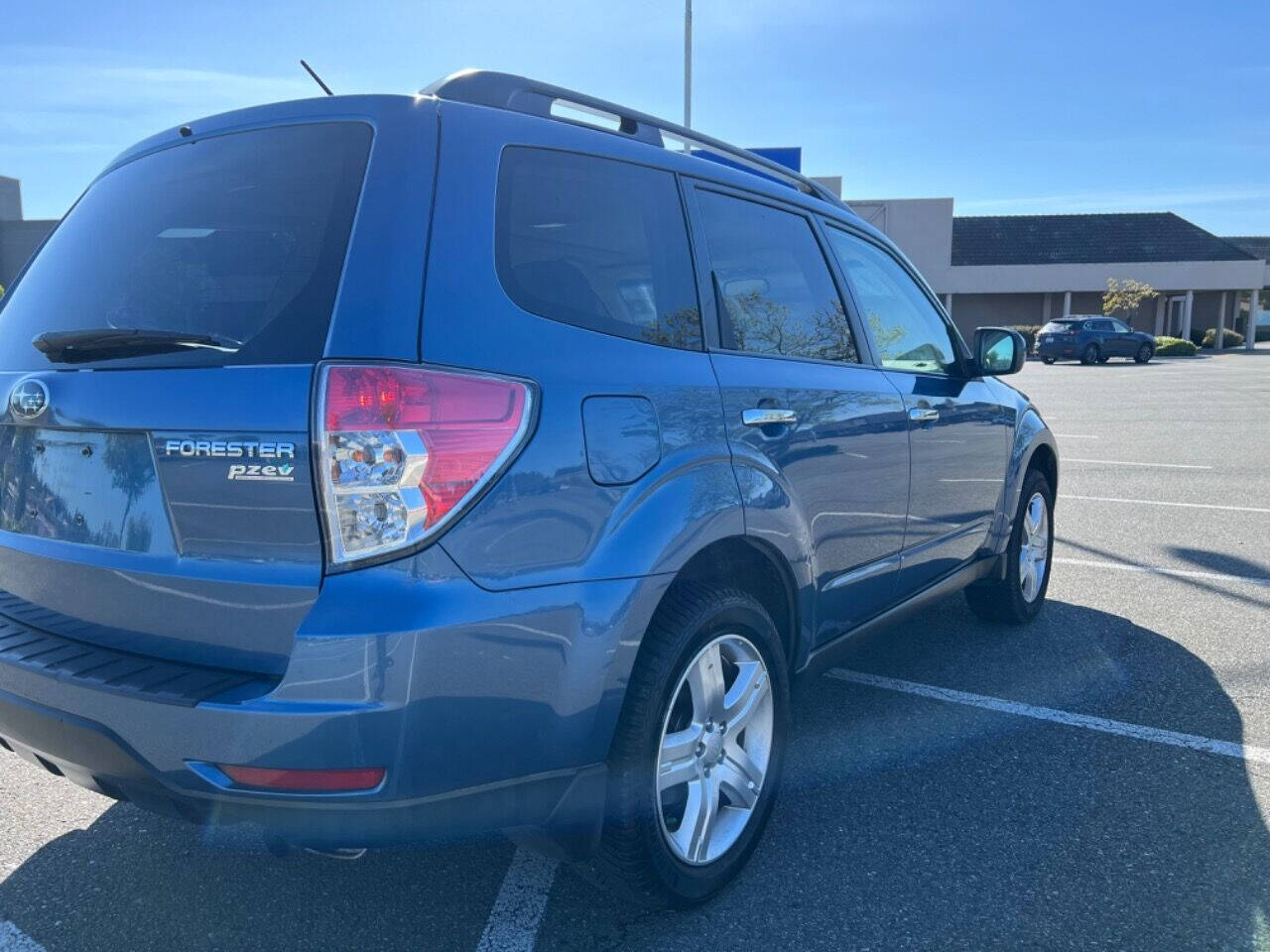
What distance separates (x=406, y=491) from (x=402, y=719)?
43cm

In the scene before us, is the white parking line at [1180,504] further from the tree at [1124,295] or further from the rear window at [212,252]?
the tree at [1124,295]

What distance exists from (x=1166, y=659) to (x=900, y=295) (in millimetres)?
2039

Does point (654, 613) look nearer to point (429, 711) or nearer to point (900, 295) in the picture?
point (429, 711)

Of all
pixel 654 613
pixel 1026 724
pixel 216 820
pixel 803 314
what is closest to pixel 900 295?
pixel 803 314

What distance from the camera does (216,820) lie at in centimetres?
205

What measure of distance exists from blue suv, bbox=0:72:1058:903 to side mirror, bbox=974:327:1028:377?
1.88 meters

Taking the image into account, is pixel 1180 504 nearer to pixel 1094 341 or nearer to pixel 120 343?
pixel 120 343

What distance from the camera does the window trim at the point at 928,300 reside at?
12.3 ft

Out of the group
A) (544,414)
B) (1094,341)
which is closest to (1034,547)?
(544,414)

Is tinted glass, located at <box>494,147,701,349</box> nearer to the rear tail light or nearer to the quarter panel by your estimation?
the quarter panel

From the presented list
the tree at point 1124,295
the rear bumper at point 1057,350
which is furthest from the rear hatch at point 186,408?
the tree at point 1124,295

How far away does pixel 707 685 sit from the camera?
2686 millimetres

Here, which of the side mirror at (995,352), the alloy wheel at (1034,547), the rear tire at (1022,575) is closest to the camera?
the side mirror at (995,352)

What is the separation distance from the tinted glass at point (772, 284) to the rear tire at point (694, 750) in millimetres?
820
